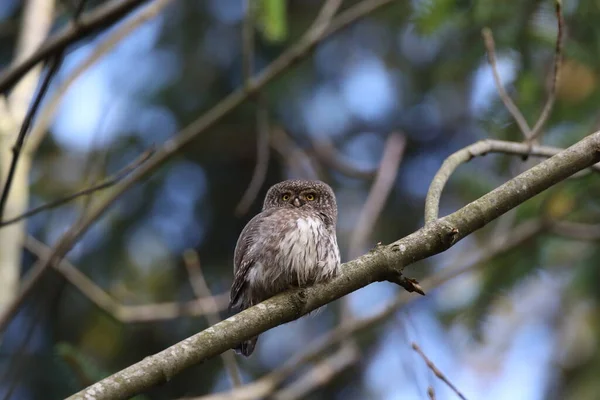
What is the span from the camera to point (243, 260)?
3.77 metres

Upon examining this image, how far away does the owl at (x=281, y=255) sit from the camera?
11.1ft

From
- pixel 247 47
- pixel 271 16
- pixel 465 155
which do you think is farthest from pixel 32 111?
pixel 271 16

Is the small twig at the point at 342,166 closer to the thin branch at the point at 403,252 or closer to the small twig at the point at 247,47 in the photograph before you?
the small twig at the point at 247,47

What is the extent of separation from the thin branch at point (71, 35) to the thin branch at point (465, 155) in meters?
1.55

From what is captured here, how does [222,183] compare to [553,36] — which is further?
[222,183]

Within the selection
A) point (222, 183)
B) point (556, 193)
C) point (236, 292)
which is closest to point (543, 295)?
point (222, 183)

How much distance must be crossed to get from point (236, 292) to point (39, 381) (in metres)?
3.21

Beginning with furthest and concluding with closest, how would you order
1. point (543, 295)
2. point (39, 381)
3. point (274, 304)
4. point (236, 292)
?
point (543, 295)
point (39, 381)
point (236, 292)
point (274, 304)

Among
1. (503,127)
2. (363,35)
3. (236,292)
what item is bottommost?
(236,292)

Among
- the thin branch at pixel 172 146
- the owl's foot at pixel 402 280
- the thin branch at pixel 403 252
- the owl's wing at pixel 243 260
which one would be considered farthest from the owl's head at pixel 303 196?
the owl's foot at pixel 402 280

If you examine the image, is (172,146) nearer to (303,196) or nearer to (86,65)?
(303,196)

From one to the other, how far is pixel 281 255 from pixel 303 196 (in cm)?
90

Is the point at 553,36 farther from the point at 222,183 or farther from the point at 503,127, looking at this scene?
the point at 222,183

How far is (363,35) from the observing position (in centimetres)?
865
